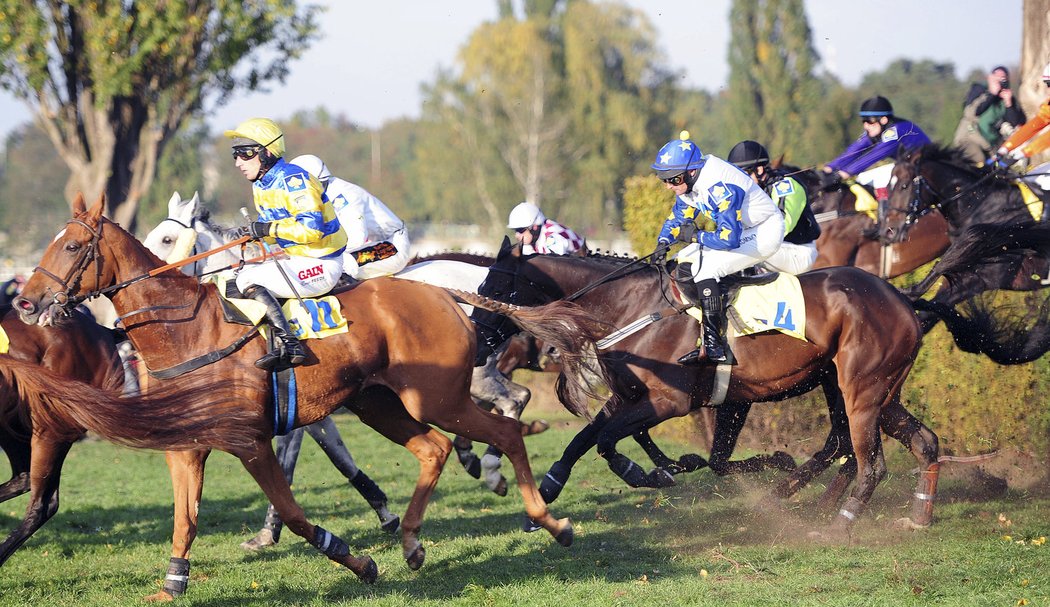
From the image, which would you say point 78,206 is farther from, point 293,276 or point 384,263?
point 384,263

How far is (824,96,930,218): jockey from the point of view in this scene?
9.73 metres

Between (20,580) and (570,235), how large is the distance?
17.7ft

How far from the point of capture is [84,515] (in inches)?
332

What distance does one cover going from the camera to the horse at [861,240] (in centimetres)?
959

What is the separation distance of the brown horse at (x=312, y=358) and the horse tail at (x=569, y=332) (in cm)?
1

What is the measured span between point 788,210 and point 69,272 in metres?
4.51

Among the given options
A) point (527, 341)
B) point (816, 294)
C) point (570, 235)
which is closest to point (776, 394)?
point (816, 294)

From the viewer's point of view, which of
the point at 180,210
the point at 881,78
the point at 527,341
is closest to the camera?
the point at 180,210

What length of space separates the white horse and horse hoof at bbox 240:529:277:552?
1.56ft

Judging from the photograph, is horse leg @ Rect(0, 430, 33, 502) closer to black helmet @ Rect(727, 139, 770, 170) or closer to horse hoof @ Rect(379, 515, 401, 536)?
horse hoof @ Rect(379, 515, 401, 536)

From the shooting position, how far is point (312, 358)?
548 cm

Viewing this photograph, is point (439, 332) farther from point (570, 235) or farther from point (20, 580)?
point (570, 235)

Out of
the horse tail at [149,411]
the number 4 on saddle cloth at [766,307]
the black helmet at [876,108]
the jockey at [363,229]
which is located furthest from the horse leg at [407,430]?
the black helmet at [876,108]

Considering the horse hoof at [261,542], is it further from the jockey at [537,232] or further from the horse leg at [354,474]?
the jockey at [537,232]
